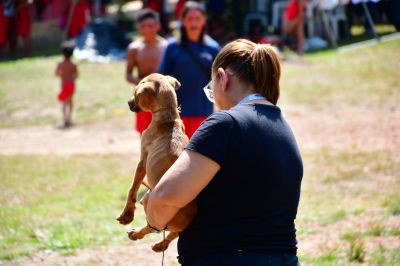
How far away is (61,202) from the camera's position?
718 cm

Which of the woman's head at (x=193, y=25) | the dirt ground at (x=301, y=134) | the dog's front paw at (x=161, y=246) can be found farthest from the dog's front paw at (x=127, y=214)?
the dirt ground at (x=301, y=134)

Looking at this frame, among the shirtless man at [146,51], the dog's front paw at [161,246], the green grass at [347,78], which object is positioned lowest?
the green grass at [347,78]

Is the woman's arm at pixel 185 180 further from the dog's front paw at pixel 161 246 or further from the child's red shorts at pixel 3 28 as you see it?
the child's red shorts at pixel 3 28

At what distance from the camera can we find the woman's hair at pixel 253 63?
258cm

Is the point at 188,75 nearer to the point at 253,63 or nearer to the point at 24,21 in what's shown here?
the point at 253,63

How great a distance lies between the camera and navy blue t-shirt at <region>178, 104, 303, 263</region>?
7.96 ft

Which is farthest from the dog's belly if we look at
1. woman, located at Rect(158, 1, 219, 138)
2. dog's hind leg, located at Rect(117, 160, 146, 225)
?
woman, located at Rect(158, 1, 219, 138)

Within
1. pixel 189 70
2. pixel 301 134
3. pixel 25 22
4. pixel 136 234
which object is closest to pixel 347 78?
pixel 301 134

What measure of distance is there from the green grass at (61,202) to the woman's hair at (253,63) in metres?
3.19

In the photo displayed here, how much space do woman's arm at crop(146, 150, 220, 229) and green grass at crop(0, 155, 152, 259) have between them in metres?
3.12

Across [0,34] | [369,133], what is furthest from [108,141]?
[0,34]

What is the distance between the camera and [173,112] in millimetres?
2783

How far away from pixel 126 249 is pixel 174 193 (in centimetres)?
319

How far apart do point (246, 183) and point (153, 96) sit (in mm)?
536
